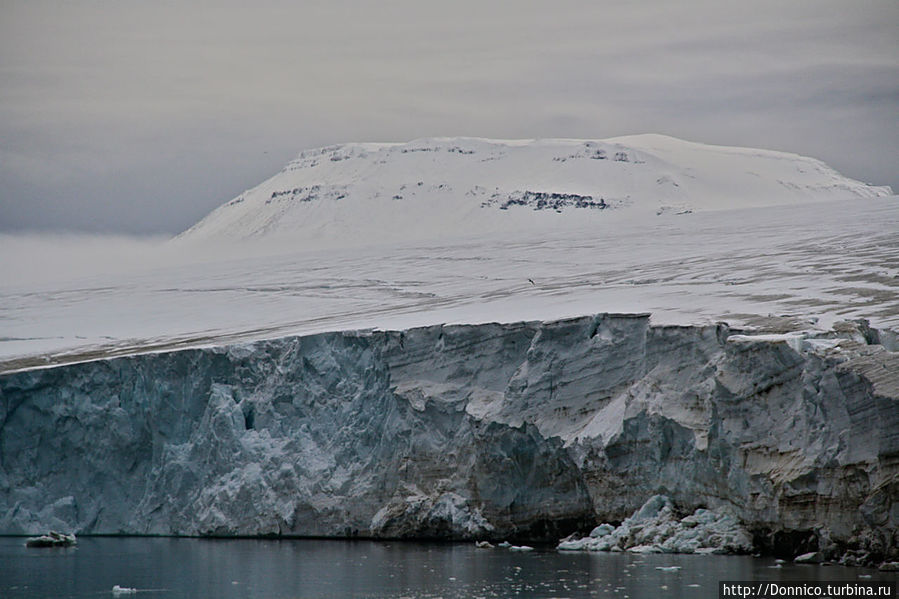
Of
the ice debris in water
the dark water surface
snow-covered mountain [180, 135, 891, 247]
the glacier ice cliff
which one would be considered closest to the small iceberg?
the dark water surface

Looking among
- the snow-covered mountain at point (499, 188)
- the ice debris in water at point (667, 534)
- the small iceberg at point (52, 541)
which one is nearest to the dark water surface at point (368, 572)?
the ice debris in water at point (667, 534)

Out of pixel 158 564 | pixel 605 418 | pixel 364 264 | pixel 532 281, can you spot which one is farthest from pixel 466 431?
pixel 364 264

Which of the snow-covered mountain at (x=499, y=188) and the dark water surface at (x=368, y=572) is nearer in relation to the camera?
the dark water surface at (x=368, y=572)

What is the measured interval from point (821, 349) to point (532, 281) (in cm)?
1652

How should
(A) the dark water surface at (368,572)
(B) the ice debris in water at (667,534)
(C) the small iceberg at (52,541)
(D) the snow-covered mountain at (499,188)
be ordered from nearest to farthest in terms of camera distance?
(A) the dark water surface at (368,572) < (B) the ice debris in water at (667,534) < (C) the small iceberg at (52,541) < (D) the snow-covered mountain at (499,188)

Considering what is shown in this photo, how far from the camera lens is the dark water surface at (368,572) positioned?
19594mm

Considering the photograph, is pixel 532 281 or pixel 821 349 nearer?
pixel 821 349

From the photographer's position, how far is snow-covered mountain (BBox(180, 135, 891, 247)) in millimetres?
80312

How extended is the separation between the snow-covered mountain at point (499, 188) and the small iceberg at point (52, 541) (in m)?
46.0

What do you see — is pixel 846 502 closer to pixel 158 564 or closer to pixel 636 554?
pixel 636 554

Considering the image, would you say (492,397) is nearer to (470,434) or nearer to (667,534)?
(470,434)

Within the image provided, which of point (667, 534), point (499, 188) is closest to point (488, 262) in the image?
point (667, 534)

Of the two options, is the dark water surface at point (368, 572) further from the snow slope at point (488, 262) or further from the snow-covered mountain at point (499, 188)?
the snow-covered mountain at point (499, 188)

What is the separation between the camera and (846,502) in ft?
67.2
